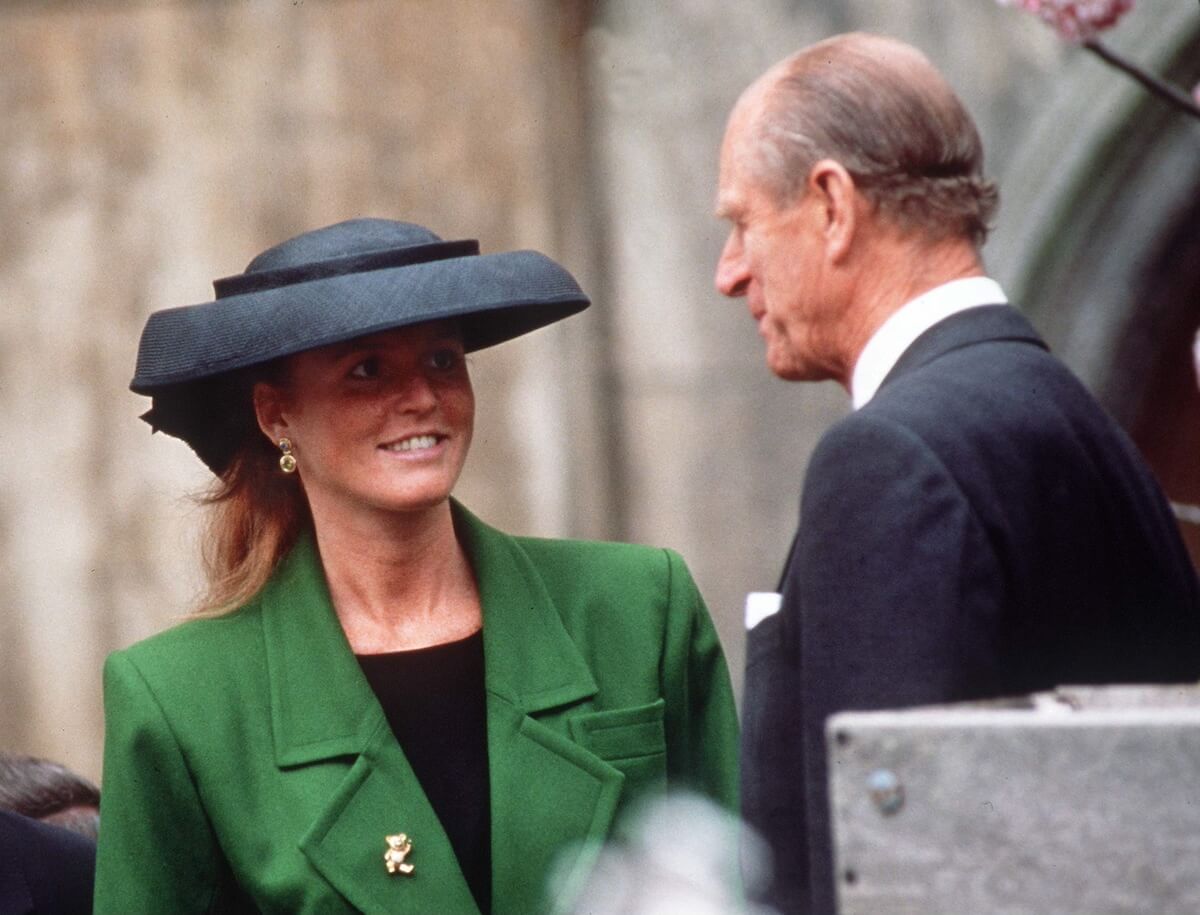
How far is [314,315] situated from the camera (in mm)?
2637

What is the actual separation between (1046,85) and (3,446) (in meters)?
3.02

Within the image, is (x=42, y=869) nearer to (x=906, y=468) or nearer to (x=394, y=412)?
(x=394, y=412)

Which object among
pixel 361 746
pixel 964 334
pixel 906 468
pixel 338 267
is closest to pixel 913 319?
pixel 964 334

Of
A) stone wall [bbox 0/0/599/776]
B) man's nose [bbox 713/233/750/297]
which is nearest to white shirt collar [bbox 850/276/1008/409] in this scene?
man's nose [bbox 713/233/750/297]

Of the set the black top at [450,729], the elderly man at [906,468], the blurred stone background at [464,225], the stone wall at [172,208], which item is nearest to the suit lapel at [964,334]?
the elderly man at [906,468]

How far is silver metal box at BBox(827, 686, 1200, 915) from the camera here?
1496 millimetres

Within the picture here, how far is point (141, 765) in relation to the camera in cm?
266

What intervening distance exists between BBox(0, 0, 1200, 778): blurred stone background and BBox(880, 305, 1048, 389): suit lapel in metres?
2.83

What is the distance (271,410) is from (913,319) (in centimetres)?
112

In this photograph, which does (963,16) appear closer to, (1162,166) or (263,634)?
(1162,166)

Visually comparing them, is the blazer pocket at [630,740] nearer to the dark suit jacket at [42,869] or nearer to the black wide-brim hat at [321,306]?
the black wide-brim hat at [321,306]

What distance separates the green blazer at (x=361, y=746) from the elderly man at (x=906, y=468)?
64 centimetres

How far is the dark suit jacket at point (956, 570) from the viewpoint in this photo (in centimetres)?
191

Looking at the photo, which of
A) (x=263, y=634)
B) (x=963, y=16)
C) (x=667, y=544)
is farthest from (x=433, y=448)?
(x=963, y=16)
